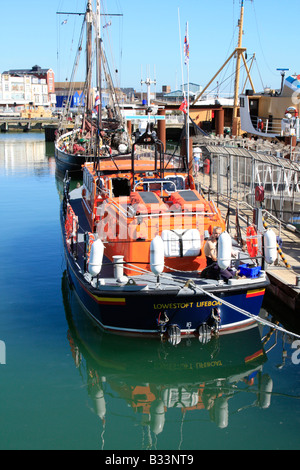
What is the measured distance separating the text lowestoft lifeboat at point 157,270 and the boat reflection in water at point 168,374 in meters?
0.34

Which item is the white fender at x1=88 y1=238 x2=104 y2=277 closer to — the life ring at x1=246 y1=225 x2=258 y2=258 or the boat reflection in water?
the boat reflection in water

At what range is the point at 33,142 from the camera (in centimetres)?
6962

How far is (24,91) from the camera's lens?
14500 cm

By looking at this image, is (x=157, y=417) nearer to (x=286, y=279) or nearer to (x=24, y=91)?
(x=286, y=279)

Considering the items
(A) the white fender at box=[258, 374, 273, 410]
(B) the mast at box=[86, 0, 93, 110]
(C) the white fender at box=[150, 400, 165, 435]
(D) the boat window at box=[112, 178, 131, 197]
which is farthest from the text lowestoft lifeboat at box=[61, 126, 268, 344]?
(B) the mast at box=[86, 0, 93, 110]

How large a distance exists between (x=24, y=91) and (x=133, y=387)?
147175 mm

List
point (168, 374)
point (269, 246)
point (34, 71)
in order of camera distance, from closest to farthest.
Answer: point (168, 374), point (269, 246), point (34, 71)

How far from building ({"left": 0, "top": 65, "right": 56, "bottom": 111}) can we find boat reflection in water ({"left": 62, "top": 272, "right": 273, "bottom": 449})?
135 m

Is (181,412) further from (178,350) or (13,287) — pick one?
(13,287)

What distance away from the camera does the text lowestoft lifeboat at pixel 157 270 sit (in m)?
9.62

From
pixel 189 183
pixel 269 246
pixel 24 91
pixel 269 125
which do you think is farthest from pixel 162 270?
pixel 24 91

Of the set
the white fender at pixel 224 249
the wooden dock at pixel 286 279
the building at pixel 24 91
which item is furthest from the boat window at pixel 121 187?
the building at pixel 24 91

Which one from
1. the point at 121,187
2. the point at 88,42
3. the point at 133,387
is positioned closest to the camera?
the point at 133,387

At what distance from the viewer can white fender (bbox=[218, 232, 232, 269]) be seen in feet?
31.2
